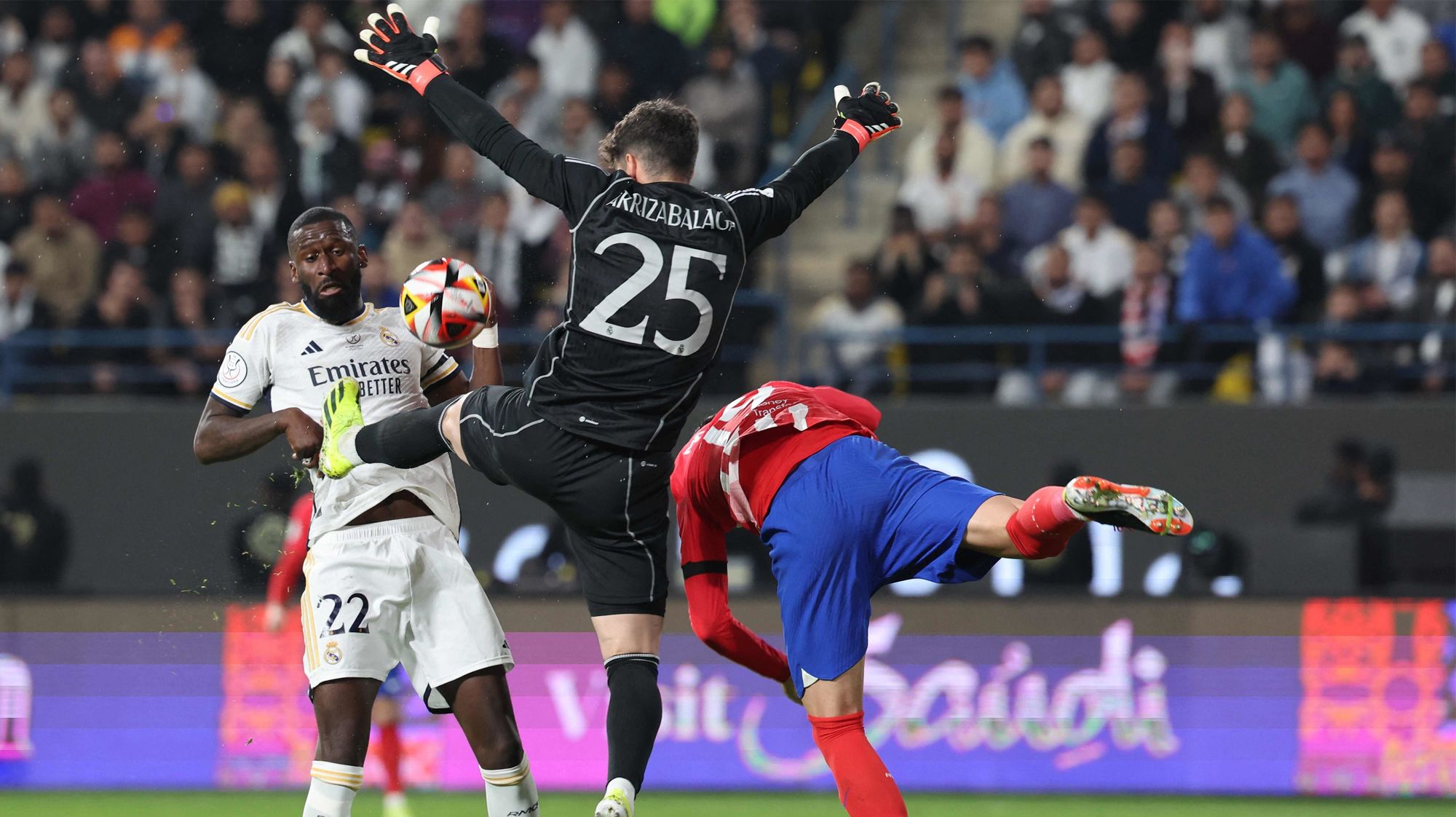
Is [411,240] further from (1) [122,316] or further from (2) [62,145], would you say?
(2) [62,145]

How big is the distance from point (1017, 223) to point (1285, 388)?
1.97 metres

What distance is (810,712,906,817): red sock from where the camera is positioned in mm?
5305

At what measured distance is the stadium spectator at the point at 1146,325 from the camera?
10.8 meters

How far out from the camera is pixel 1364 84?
11945 mm

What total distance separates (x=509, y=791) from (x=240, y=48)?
799cm

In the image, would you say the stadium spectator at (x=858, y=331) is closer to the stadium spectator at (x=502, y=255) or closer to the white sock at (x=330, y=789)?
the stadium spectator at (x=502, y=255)

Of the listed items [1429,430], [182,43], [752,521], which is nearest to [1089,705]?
[1429,430]

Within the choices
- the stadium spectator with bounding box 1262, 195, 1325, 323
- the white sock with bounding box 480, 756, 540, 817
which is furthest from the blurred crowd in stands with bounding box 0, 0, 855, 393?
the white sock with bounding box 480, 756, 540, 817

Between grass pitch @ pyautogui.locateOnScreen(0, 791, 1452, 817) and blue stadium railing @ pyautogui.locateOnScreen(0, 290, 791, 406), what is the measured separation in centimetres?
264

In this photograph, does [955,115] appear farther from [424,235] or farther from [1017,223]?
[424,235]

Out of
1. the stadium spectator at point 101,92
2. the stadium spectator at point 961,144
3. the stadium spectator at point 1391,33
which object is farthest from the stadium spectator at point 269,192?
the stadium spectator at point 1391,33

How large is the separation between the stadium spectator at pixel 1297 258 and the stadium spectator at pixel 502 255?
4729mm

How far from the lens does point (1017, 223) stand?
447 inches

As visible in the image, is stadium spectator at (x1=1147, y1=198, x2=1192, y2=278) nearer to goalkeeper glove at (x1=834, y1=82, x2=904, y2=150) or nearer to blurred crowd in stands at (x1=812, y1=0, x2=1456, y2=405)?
blurred crowd in stands at (x1=812, y1=0, x2=1456, y2=405)
